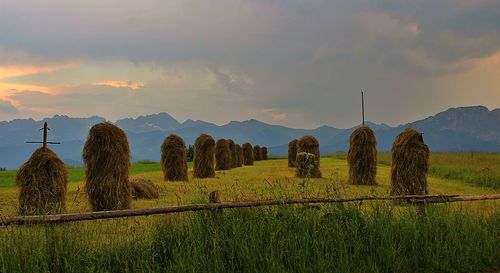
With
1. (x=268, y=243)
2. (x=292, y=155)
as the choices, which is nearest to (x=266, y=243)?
(x=268, y=243)

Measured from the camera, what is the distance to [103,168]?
10812 mm

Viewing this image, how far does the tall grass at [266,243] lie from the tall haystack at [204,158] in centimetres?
1698

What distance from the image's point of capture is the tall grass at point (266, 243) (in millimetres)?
5816

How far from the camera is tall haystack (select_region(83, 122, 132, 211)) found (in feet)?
35.5

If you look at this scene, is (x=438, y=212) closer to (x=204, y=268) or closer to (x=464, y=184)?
(x=204, y=268)

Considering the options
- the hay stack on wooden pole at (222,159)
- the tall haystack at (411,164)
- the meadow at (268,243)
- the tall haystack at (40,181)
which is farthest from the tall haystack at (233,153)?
the meadow at (268,243)

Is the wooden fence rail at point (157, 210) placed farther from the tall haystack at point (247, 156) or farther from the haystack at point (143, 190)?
the tall haystack at point (247, 156)

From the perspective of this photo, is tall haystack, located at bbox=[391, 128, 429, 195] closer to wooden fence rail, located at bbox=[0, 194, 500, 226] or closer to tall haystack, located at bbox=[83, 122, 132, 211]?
wooden fence rail, located at bbox=[0, 194, 500, 226]

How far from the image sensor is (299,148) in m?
25.8

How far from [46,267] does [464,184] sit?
21.4 meters

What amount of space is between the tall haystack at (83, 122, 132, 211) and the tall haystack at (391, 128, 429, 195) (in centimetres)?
855

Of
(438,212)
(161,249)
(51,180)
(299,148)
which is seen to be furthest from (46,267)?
(299,148)

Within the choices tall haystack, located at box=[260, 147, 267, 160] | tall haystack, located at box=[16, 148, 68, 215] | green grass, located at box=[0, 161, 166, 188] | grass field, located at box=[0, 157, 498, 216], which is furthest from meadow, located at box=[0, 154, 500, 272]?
tall haystack, located at box=[260, 147, 267, 160]

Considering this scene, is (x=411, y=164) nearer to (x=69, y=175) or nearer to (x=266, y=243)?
(x=266, y=243)
